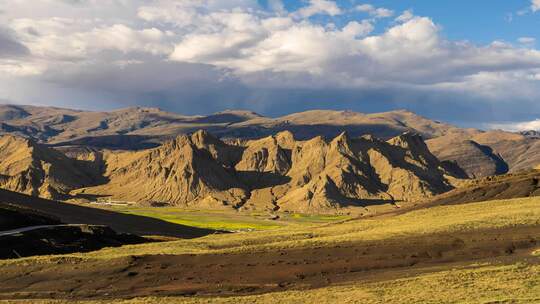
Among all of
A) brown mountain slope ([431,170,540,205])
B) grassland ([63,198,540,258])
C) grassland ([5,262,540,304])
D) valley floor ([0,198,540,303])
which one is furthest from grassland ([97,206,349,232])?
grassland ([5,262,540,304])

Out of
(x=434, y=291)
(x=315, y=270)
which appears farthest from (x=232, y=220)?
(x=434, y=291)

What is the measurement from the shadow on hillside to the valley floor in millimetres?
50200

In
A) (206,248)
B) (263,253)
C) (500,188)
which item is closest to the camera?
(263,253)

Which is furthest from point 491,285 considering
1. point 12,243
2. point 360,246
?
point 12,243

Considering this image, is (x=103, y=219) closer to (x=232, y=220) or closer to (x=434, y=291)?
(x=232, y=220)

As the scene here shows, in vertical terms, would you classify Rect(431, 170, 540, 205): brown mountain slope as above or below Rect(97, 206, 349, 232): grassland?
above

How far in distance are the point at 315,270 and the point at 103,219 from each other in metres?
76.6

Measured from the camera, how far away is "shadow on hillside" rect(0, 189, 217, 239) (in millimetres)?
108625

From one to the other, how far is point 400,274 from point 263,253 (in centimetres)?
1406

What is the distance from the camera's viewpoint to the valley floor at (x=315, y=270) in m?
36.0

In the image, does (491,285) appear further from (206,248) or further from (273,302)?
(206,248)

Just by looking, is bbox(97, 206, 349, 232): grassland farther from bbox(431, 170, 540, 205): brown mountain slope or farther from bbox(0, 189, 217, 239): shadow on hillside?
bbox(431, 170, 540, 205): brown mountain slope

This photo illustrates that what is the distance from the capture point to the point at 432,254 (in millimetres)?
48156

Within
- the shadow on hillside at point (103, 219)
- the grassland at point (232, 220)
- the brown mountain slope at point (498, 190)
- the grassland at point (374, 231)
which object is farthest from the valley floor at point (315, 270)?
the grassland at point (232, 220)
